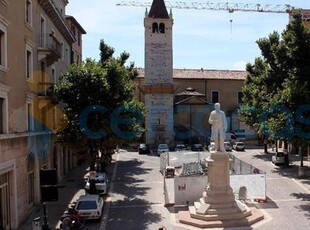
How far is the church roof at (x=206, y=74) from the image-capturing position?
68769mm

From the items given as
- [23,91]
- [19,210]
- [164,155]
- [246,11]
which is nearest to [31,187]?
[19,210]

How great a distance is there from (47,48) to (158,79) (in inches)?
1371

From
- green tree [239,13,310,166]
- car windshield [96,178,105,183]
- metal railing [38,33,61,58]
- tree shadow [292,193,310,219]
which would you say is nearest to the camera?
tree shadow [292,193,310,219]

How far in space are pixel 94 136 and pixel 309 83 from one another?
521 inches

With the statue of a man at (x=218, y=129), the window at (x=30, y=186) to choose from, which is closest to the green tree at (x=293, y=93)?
the statue of a man at (x=218, y=129)

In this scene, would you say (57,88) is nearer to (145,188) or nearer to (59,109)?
(59,109)

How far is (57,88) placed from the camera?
Answer: 82.5ft

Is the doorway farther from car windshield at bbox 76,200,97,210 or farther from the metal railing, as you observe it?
the metal railing

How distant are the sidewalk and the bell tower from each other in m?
20.8

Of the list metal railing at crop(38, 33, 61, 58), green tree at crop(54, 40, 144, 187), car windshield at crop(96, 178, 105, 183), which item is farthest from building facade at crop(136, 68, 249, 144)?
green tree at crop(54, 40, 144, 187)

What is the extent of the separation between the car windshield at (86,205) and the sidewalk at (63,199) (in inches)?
52.2

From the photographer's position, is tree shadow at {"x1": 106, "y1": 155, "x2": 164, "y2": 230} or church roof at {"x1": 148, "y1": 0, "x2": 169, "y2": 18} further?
church roof at {"x1": 148, "y1": 0, "x2": 169, "y2": 18}

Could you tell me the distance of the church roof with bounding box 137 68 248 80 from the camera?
6877 cm

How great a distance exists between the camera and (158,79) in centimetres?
5950
